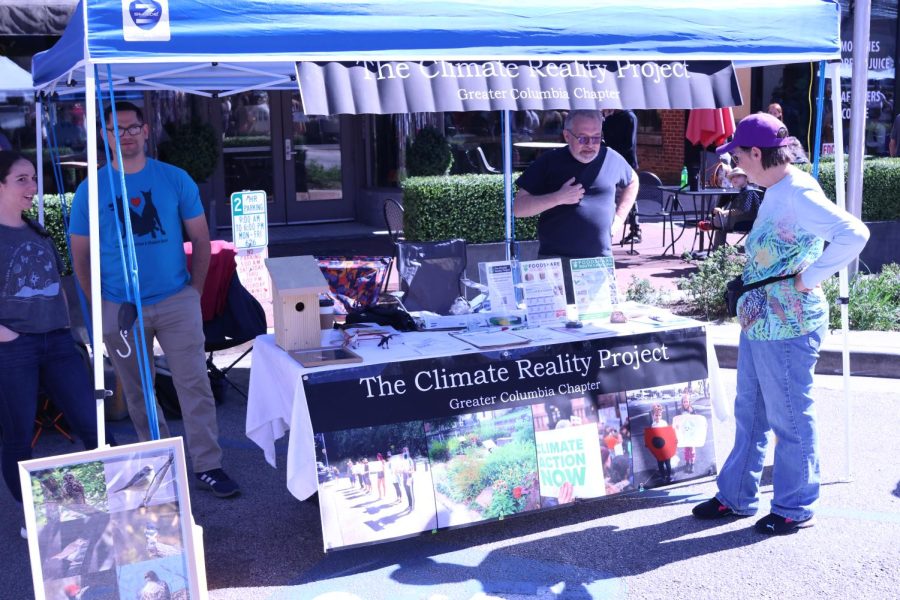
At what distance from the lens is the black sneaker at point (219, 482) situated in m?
5.16

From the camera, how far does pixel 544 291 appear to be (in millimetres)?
5086

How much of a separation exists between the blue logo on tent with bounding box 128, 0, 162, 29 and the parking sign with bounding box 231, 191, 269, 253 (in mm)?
3724

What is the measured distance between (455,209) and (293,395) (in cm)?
561

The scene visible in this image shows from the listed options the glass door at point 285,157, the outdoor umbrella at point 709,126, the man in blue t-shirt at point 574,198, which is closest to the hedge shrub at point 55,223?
the man in blue t-shirt at point 574,198

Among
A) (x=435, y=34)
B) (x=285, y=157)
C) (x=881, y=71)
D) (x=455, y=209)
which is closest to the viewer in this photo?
(x=435, y=34)

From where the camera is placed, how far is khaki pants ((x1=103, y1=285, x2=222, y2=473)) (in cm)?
501

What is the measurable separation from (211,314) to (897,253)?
25.0 ft

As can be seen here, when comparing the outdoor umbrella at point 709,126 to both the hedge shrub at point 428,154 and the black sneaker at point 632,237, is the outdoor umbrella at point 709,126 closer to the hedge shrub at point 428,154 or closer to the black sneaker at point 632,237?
the black sneaker at point 632,237

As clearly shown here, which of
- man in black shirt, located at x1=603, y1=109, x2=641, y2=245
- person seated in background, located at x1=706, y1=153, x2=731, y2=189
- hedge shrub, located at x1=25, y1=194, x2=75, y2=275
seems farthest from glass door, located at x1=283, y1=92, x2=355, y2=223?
hedge shrub, located at x1=25, y1=194, x2=75, y2=275

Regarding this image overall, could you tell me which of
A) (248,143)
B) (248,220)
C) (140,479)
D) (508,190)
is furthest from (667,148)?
(140,479)

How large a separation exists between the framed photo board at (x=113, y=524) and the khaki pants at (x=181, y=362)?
1.53 m

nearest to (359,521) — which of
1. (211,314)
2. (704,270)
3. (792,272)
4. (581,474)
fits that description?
(581,474)

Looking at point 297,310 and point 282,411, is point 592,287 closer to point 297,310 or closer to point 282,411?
point 297,310

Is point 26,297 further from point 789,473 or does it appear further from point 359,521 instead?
point 789,473
